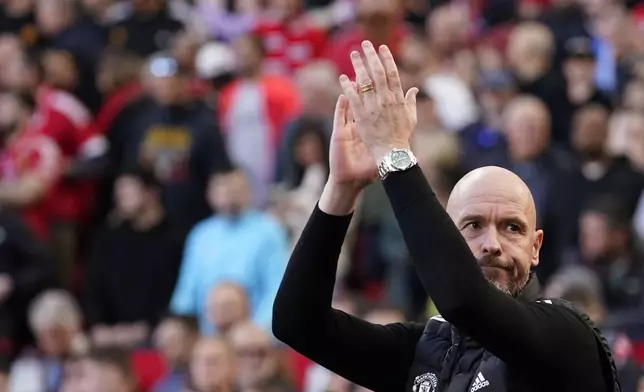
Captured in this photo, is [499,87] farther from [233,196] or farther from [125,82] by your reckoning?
[125,82]

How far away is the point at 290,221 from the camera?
9562 millimetres

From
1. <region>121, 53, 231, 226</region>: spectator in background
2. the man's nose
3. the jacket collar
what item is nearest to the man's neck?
<region>121, 53, 231, 226</region>: spectator in background

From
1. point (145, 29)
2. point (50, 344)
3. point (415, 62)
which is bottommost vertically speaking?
point (50, 344)

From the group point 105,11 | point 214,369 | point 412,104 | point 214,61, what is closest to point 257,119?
point 214,61

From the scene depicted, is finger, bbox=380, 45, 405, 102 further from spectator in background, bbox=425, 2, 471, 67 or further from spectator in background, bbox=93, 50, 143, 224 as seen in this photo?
spectator in background, bbox=425, 2, 471, 67

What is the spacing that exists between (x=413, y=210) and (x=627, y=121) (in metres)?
6.53

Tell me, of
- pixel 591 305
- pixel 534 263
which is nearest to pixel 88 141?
pixel 591 305

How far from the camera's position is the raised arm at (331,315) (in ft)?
12.8

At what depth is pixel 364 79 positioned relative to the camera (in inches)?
138

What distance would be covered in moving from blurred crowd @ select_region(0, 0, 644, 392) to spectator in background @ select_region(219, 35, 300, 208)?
0.02 m

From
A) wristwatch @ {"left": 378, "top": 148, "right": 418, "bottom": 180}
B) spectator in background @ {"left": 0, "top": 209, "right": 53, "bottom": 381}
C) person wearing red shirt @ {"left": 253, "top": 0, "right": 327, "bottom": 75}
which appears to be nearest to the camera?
wristwatch @ {"left": 378, "top": 148, "right": 418, "bottom": 180}

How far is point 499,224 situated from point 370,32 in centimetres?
720

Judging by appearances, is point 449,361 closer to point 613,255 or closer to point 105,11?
point 613,255

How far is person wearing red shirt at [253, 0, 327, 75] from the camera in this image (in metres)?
12.0
